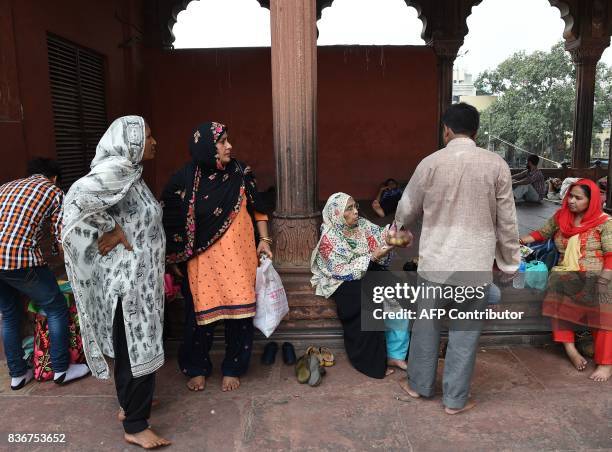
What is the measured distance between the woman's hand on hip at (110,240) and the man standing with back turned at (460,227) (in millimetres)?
1486

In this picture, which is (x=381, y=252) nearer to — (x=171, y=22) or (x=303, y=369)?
(x=303, y=369)

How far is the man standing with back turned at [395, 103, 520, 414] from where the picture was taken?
2518 mm

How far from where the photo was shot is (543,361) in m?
3.35

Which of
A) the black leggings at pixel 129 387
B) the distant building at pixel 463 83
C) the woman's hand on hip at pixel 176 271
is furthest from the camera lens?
the distant building at pixel 463 83

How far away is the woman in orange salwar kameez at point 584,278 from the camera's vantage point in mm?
3156

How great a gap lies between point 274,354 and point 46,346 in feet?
4.87

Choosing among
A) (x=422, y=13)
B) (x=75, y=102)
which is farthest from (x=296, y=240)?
(x=422, y=13)

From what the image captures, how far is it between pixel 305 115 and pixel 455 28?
24.2ft

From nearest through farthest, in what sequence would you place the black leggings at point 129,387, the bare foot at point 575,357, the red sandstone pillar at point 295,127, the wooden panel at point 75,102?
the black leggings at point 129,387 < the bare foot at point 575,357 < the red sandstone pillar at point 295,127 < the wooden panel at point 75,102

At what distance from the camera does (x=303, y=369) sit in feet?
10.4

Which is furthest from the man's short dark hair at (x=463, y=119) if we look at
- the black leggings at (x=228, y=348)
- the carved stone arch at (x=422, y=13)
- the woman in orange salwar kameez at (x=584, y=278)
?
the carved stone arch at (x=422, y=13)

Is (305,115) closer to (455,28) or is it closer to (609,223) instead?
(609,223)

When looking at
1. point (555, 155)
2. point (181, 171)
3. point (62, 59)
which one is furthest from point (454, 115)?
point (555, 155)

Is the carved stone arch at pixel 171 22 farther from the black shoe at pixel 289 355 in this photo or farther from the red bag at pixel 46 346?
the black shoe at pixel 289 355
